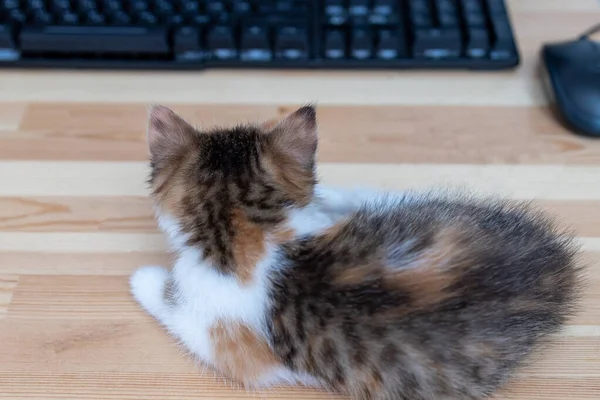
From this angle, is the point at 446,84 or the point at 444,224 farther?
the point at 446,84

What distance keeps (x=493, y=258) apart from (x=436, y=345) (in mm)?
114

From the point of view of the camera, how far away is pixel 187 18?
3.28ft

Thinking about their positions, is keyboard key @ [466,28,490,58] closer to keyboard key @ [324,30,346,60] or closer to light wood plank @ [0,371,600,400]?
keyboard key @ [324,30,346,60]

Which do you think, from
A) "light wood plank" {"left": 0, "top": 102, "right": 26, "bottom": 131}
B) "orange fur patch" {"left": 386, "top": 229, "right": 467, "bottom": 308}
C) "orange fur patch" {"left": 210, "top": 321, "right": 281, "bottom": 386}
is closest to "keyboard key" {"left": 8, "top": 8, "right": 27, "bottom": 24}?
"light wood plank" {"left": 0, "top": 102, "right": 26, "bottom": 131}

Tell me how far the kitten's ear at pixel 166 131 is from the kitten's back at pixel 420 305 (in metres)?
0.19

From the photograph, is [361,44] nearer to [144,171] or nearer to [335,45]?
[335,45]

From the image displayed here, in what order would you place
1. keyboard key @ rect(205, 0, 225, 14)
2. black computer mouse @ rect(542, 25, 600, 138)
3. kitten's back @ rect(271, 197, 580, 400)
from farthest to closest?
keyboard key @ rect(205, 0, 225, 14)
black computer mouse @ rect(542, 25, 600, 138)
kitten's back @ rect(271, 197, 580, 400)

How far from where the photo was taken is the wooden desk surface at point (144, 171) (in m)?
0.74

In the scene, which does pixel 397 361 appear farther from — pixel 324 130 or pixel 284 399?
pixel 324 130

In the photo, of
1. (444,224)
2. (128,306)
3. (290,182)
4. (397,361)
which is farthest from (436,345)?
(128,306)

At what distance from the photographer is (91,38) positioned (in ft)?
3.19

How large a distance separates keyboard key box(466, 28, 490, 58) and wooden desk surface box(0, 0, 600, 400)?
0.04m

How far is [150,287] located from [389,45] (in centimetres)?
48

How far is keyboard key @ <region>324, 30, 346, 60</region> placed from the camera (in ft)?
3.23
